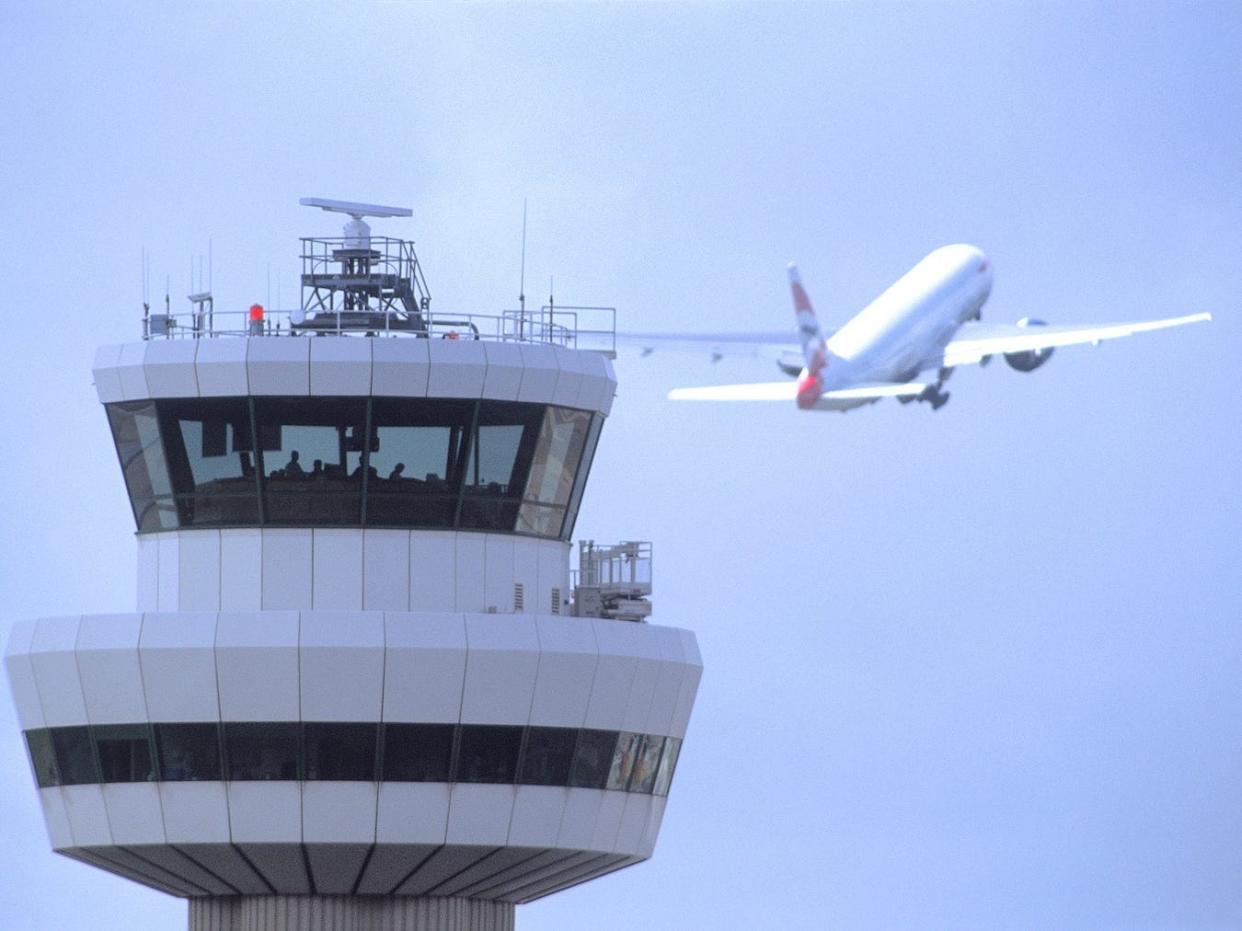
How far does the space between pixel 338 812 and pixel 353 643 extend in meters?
3.19

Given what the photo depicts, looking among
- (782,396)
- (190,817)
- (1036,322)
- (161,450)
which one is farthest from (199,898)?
(1036,322)

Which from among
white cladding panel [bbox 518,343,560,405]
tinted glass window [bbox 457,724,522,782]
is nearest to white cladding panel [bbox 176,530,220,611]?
tinted glass window [bbox 457,724,522,782]

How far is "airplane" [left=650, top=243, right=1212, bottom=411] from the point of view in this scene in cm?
5906

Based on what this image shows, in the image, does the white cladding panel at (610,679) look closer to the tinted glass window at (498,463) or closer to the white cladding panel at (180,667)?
the tinted glass window at (498,463)

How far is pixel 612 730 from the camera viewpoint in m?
63.8

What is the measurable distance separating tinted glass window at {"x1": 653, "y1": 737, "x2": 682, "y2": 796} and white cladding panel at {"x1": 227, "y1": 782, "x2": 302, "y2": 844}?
830 cm

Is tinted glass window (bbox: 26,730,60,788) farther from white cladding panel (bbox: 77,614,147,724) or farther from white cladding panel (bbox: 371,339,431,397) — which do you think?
white cladding panel (bbox: 371,339,431,397)

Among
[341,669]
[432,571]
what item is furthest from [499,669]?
[341,669]

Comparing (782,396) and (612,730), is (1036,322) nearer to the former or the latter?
(782,396)

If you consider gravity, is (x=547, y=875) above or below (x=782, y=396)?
below

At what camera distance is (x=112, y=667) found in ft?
202

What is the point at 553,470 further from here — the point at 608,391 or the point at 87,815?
the point at 87,815

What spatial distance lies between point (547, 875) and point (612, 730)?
12.5 ft

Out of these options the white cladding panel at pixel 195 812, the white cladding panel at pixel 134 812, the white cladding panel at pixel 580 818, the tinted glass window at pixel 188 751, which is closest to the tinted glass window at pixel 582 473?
the white cladding panel at pixel 580 818
